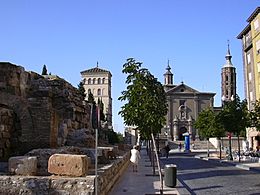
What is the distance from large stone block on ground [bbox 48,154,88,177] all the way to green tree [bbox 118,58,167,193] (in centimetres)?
526

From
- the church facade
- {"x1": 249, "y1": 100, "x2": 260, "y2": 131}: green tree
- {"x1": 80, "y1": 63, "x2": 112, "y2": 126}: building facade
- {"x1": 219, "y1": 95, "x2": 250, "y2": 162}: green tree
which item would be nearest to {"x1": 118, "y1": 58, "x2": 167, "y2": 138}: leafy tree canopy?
{"x1": 249, "y1": 100, "x2": 260, "y2": 131}: green tree

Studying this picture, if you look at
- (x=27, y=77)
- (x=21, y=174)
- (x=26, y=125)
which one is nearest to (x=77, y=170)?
(x=21, y=174)

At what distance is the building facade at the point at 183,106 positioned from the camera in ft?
306

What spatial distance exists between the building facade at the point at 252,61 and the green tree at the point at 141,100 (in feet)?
116

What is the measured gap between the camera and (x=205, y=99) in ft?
325

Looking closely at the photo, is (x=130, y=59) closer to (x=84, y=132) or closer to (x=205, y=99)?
(x=84, y=132)

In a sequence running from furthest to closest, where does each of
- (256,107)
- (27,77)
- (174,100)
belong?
(174,100)
(256,107)
(27,77)

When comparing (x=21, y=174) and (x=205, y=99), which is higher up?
(x=205, y=99)

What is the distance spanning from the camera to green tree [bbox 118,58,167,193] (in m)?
13.4

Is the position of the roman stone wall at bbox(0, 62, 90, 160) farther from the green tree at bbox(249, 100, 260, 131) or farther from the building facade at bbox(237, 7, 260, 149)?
the building facade at bbox(237, 7, 260, 149)

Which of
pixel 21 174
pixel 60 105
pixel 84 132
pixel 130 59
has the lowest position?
pixel 21 174

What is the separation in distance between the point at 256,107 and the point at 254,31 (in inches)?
1159

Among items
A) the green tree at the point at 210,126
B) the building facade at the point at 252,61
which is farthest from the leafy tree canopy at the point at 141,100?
the building facade at the point at 252,61

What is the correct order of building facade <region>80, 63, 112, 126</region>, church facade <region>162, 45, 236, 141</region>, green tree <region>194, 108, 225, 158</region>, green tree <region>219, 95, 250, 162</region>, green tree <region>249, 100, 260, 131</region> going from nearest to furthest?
green tree <region>249, 100, 260, 131</region> < green tree <region>219, 95, 250, 162</region> < green tree <region>194, 108, 225, 158</region> < church facade <region>162, 45, 236, 141</region> < building facade <region>80, 63, 112, 126</region>
